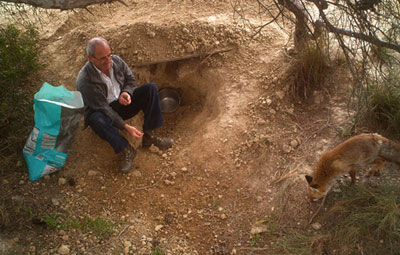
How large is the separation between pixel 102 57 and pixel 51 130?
937 mm

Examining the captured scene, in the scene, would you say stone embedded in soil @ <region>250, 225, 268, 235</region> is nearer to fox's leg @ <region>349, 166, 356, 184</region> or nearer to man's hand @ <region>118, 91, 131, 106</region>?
fox's leg @ <region>349, 166, 356, 184</region>

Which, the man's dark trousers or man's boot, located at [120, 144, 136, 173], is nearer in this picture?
the man's dark trousers

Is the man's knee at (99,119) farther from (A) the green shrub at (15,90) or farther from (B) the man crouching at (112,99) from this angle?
(A) the green shrub at (15,90)

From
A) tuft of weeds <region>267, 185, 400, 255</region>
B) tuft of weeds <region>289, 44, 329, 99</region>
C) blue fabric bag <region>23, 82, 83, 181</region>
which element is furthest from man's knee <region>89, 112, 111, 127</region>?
tuft of weeds <region>289, 44, 329, 99</region>

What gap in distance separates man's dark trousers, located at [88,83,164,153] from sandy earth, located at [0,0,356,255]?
37cm

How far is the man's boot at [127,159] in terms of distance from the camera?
3576mm

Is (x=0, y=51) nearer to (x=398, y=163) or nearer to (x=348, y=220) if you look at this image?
(x=348, y=220)

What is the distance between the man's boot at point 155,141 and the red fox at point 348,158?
1.82 meters

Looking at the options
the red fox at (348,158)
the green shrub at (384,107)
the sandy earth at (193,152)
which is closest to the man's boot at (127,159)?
the sandy earth at (193,152)

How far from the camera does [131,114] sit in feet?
12.7

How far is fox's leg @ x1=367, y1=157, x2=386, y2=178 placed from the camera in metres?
2.96

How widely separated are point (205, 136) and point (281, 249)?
1.56 m

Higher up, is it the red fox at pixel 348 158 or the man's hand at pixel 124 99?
the red fox at pixel 348 158

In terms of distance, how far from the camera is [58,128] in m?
3.25
